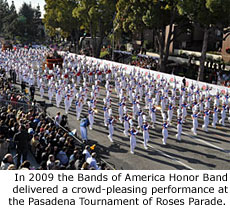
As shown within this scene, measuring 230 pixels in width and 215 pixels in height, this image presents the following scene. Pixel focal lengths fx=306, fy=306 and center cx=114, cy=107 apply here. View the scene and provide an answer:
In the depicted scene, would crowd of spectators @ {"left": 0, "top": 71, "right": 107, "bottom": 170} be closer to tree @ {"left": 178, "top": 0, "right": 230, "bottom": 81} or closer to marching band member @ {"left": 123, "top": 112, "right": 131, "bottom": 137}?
marching band member @ {"left": 123, "top": 112, "right": 131, "bottom": 137}

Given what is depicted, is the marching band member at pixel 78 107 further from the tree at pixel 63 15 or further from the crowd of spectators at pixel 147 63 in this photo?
the tree at pixel 63 15

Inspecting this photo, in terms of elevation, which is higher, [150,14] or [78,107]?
[150,14]

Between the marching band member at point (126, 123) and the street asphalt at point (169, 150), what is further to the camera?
the marching band member at point (126, 123)

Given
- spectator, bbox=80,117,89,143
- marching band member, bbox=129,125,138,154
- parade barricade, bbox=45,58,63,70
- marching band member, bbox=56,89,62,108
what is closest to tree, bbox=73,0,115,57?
parade barricade, bbox=45,58,63,70

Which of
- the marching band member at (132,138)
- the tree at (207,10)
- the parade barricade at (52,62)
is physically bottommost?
the marching band member at (132,138)

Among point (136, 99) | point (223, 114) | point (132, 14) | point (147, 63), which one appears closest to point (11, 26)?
point (147, 63)

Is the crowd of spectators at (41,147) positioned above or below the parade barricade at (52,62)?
below

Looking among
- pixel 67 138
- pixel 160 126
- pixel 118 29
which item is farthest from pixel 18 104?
pixel 118 29

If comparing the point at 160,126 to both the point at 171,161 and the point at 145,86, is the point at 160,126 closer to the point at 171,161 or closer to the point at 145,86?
the point at 171,161

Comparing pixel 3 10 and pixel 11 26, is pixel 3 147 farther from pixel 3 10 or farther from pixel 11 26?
pixel 3 10

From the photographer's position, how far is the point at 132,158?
41.2 ft

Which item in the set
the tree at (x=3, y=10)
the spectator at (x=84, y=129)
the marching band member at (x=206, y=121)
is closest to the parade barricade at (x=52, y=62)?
the spectator at (x=84, y=129)

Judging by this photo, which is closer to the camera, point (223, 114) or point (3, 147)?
point (3, 147)

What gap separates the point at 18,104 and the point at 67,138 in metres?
5.72
